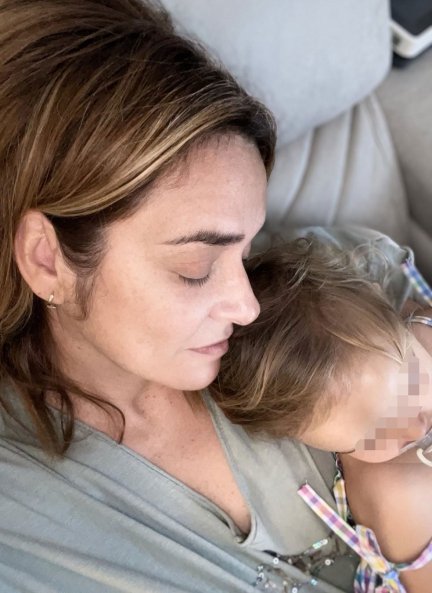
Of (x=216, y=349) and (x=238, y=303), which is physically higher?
(x=238, y=303)

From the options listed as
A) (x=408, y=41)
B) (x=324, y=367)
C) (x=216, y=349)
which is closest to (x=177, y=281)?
(x=216, y=349)

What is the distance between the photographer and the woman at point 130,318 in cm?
82

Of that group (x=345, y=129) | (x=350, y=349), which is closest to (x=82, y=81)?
(x=350, y=349)

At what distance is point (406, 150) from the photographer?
1.44 metres

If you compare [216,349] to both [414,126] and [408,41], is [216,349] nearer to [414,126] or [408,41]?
[414,126]

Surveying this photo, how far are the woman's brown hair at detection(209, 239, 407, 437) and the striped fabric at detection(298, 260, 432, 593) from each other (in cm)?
12

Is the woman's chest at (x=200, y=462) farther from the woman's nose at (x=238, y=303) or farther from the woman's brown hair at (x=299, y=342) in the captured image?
the woman's nose at (x=238, y=303)

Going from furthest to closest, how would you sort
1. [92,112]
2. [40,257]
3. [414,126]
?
[414,126] → [40,257] → [92,112]

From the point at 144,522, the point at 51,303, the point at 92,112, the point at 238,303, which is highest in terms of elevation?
the point at 92,112

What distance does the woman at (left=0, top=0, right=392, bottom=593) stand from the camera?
0.82 m

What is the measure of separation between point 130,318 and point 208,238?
159 millimetres

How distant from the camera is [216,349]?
39.4 inches

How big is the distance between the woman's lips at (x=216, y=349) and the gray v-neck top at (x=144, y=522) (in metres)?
0.16

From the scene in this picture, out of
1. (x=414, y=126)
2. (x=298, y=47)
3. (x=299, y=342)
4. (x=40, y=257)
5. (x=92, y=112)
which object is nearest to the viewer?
(x=92, y=112)
